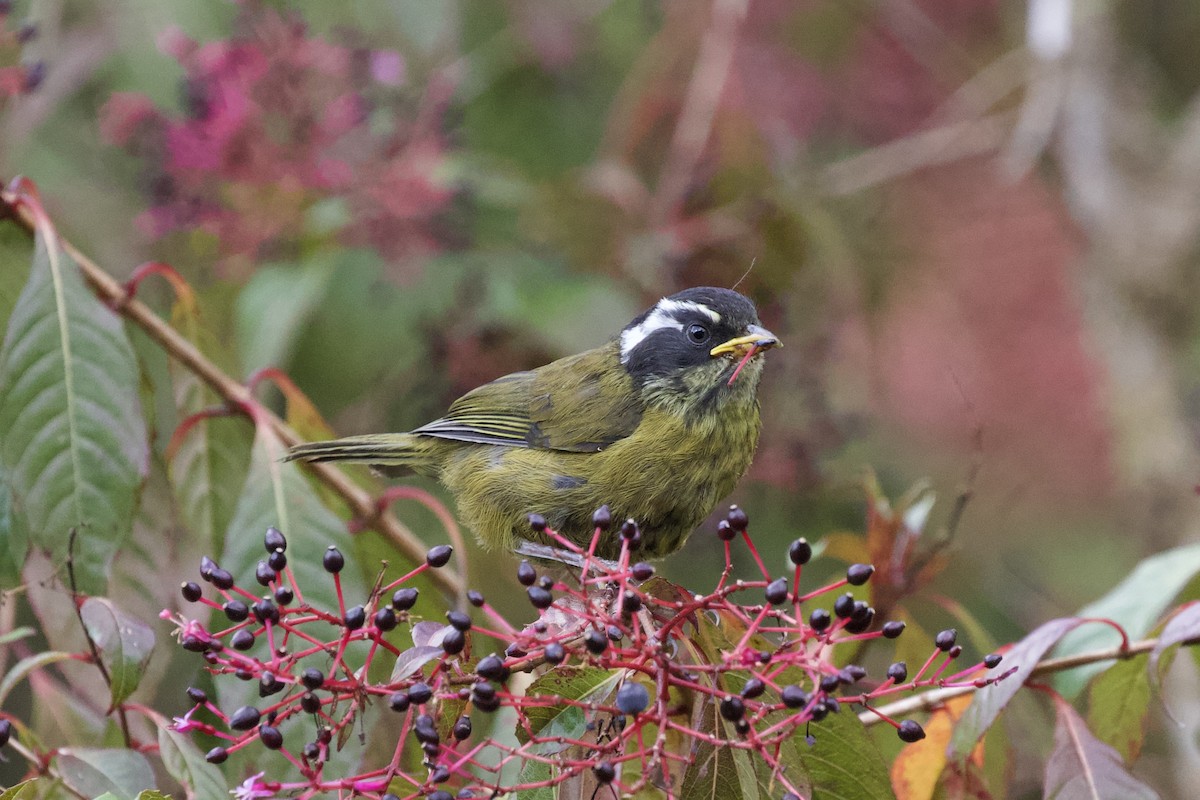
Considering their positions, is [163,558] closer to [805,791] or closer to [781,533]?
[805,791]

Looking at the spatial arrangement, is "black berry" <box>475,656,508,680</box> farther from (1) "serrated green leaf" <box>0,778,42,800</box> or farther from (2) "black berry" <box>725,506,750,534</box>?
(1) "serrated green leaf" <box>0,778,42,800</box>

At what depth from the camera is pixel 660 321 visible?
3418 millimetres

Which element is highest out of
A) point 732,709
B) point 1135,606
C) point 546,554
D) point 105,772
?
point 732,709

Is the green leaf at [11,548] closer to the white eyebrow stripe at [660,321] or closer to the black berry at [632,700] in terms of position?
the black berry at [632,700]

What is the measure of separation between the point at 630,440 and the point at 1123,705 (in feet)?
4.34

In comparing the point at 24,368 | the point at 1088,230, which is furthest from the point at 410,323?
the point at 1088,230

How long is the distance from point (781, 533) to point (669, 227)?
50.7 inches

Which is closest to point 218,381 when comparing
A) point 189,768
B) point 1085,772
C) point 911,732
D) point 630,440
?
point 630,440

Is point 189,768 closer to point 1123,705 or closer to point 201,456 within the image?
point 201,456

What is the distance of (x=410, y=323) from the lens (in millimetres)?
4516

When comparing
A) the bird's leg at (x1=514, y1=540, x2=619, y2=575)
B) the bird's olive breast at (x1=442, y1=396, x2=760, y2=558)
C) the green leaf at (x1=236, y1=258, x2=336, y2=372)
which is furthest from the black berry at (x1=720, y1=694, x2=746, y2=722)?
the green leaf at (x1=236, y1=258, x2=336, y2=372)

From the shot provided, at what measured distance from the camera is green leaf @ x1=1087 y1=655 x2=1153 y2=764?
96.4 inches

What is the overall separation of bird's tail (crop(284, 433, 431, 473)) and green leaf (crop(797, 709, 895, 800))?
146 cm

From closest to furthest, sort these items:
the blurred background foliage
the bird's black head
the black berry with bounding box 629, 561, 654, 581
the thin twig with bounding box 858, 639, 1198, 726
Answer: the black berry with bounding box 629, 561, 654, 581 → the thin twig with bounding box 858, 639, 1198, 726 → the bird's black head → the blurred background foliage
